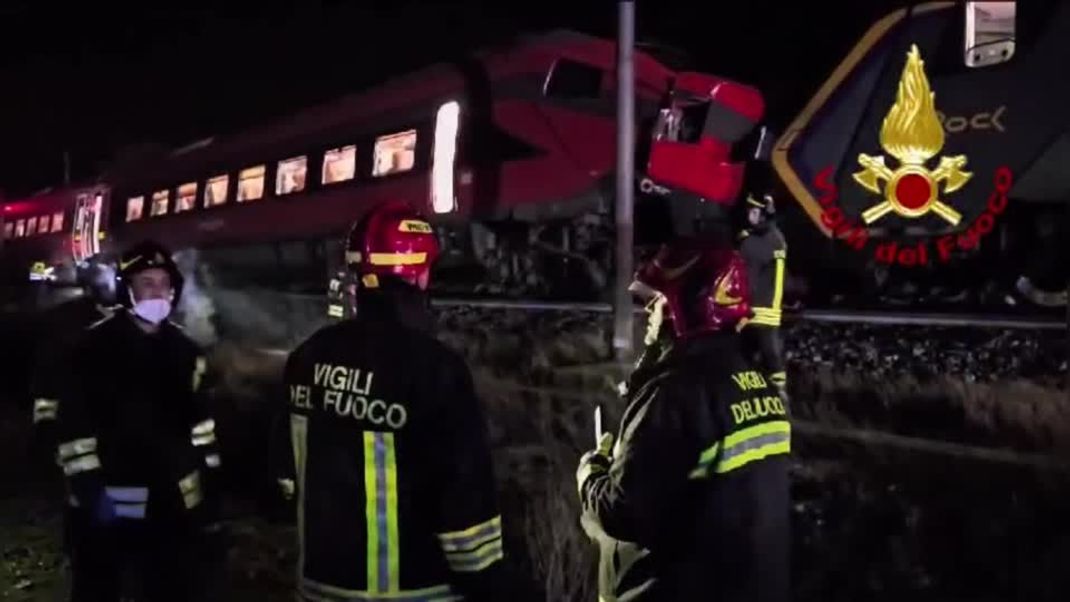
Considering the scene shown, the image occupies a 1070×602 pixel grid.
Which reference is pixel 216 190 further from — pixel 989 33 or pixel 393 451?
pixel 393 451

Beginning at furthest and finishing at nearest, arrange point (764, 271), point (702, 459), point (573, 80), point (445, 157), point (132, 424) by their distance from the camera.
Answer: point (445, 157) < point (573, 80) < point (764, 271) < point (132, 424) < point (702, 459)

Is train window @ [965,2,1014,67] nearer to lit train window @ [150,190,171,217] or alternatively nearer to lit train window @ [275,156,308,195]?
lit train window @ [275,156,308,195]

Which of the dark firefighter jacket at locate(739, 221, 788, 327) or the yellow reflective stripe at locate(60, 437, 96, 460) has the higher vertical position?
the dark firefighter jacket at locate(739, 221, 788, 327)

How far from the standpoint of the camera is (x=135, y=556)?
170 inches

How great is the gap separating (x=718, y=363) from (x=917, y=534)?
3.61m

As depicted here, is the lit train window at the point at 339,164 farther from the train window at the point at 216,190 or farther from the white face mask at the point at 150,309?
the white face mask at the point at 150,309

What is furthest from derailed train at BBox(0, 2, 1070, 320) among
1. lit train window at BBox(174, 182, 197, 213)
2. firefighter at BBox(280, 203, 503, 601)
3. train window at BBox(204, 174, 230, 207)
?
firefighter at BBox(280, 203, 503, 601)

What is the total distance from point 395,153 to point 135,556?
11.7 m

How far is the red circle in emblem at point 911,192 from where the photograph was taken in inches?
452

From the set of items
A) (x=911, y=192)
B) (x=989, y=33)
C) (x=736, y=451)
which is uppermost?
(x=989, y=33)

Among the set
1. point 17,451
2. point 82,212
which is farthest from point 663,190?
point 82,212

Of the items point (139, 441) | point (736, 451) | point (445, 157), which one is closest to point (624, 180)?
point (445, 157)

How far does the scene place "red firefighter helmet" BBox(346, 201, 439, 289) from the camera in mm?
2729

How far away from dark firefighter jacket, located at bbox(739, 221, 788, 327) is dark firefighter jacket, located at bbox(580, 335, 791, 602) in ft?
14.2
